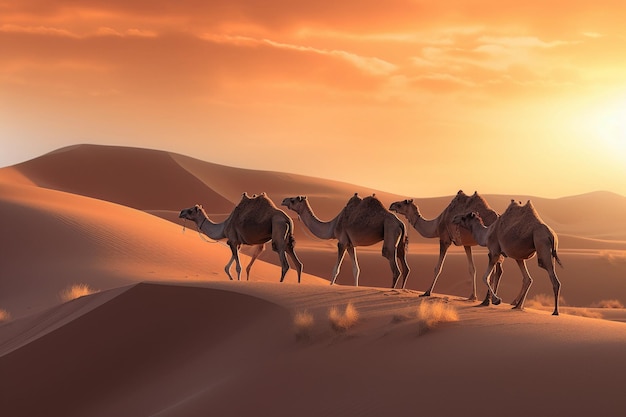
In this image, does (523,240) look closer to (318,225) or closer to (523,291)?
(523,291)

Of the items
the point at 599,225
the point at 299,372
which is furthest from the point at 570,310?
the point at 599,225

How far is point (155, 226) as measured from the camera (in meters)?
37.0

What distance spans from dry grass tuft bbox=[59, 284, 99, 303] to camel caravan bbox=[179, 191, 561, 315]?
140 inches

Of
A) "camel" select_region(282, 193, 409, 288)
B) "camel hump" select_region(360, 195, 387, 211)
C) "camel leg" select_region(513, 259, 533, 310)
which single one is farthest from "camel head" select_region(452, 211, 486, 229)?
"camel hump" select_region(360, 195, 387, 211)

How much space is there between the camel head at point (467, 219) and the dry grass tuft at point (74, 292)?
33.6 feet

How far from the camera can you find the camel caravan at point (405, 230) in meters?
13.9

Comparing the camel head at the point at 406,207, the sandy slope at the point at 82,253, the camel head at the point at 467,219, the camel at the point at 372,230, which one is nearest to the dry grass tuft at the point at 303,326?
the camel head at the point at 467,219

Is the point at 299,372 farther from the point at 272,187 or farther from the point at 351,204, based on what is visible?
the point at 272,187

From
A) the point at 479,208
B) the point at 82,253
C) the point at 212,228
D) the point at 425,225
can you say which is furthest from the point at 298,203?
the point at 82,253

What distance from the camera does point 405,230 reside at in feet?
59.7

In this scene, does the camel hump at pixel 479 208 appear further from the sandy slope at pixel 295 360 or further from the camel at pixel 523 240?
the sandy slope at pixel 295 360

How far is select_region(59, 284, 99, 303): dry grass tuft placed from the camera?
70.4ft

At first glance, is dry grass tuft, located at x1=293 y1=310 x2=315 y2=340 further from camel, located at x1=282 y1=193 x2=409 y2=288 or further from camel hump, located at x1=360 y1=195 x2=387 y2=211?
camel hump, located at x1=360 y1=195 x2=387 y2=211

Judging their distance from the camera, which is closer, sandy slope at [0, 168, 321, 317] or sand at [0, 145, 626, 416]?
sand at [0, 145, 626, 416]
